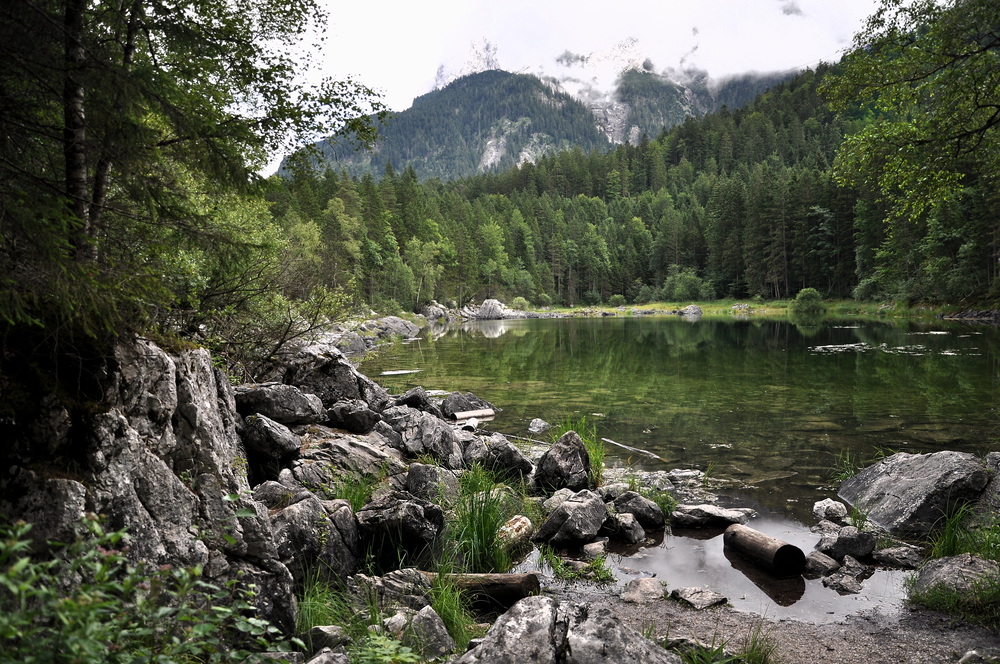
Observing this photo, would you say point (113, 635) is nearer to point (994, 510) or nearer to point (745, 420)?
point (994, 510)

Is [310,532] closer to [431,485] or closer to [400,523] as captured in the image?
[400,523]

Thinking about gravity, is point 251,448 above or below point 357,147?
below

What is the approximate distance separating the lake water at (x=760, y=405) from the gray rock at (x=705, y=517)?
0.38 meters

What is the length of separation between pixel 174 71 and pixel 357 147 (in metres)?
3.30

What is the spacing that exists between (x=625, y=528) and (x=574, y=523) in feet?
2.78

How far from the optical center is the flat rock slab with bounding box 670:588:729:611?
6.02 metres

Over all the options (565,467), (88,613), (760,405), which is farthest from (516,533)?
(760,405)

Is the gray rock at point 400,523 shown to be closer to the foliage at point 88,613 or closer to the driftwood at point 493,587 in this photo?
the driftwood at point 493,587

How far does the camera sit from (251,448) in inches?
299

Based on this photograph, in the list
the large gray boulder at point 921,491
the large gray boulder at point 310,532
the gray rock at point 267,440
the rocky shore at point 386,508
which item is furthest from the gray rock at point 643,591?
the gray rock at point 267,440

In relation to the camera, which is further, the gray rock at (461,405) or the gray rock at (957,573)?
the gray rock at (461,405)

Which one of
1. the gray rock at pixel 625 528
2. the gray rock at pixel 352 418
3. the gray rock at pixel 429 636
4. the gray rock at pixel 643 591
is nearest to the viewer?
the gray rock at pixel 429 636

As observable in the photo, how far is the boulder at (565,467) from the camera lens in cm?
990

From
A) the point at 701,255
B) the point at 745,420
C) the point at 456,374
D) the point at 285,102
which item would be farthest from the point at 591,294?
the point at 285,102
